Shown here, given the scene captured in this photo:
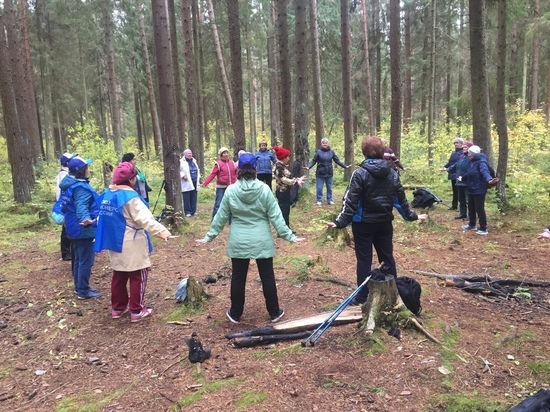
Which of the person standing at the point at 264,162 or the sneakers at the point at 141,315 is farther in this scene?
the person standing at the point at 264,162

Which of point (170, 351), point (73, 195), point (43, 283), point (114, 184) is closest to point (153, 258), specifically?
point (43, 283)

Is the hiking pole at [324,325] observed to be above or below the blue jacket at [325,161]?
below

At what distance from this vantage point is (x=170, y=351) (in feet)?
14.3

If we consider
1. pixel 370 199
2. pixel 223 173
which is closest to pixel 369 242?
pixel 370 199

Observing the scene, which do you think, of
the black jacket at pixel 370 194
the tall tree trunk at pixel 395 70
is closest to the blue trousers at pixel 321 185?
the tall tree trunk at pixel 395 70

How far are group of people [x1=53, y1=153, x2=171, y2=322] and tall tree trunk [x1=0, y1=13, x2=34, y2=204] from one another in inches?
334

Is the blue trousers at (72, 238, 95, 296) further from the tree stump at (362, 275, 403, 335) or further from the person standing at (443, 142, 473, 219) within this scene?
the person standing at (443, 142, 473, 219)

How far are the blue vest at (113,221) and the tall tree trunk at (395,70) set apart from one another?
10719mm

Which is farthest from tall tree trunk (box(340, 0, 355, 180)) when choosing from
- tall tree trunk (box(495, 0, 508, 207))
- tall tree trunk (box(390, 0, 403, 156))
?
tall tree trunk (box(495, 0, 508, 207))

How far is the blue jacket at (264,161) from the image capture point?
1047 cm

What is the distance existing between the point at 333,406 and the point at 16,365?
3.42 metres

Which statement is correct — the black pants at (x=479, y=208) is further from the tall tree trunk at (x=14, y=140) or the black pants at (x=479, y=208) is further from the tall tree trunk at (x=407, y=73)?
the tall tree trunk at (x=407, y=73)

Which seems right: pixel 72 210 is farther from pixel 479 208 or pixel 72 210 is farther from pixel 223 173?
pixel 479 208

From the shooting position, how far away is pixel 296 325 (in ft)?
14.4
